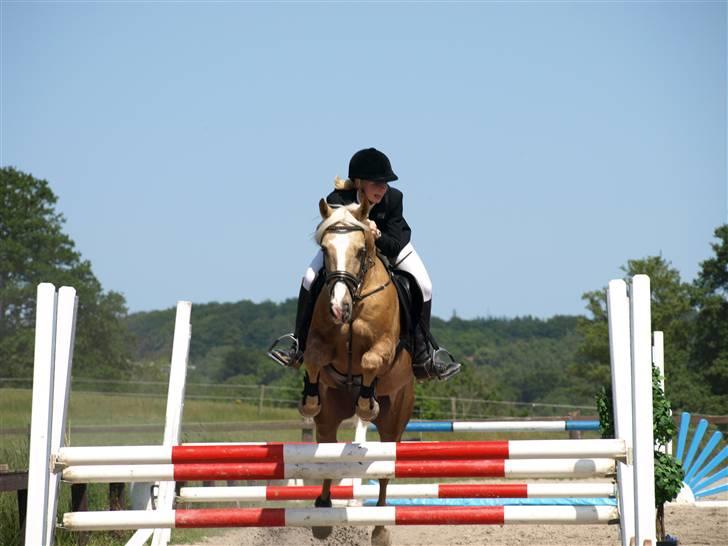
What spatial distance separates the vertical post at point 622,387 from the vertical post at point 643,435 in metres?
0.09

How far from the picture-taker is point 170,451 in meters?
3.99

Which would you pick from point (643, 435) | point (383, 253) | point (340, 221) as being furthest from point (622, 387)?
point (383, 253)

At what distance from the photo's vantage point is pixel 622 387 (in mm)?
4035

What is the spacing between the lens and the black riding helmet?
5.04 metres

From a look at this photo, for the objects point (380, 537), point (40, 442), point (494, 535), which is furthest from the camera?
point (494, 535)

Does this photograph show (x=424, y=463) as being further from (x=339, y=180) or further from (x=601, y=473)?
(x=339, y=180)

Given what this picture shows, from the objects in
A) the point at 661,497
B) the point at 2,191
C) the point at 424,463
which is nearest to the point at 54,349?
the point at 424,463

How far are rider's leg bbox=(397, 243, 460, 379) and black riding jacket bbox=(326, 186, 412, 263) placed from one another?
0.27ft

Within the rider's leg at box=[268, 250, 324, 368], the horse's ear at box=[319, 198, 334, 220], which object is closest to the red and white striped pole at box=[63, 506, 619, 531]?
the rider's leg at box=[268, 250, 324, 368]

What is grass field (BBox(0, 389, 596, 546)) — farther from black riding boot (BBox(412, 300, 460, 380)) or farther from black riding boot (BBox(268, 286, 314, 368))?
black riding boot (BBox(412, 300, 460, 380))

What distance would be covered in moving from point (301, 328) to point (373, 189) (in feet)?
2.78

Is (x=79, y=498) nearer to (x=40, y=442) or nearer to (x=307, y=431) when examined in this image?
(x=40, y=442)

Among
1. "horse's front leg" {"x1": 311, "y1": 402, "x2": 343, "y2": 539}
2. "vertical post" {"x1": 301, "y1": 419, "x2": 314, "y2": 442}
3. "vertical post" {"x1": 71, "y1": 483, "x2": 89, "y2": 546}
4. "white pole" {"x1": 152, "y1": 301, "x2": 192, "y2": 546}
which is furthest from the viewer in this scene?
"vertical post" {"x1": 301, "y1": 419, "x2": 314, "y2": 442}

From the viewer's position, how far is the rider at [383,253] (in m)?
5.05
